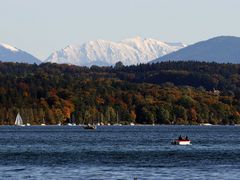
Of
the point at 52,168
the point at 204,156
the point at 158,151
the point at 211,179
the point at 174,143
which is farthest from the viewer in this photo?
the point at 174,143

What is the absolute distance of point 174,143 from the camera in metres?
149

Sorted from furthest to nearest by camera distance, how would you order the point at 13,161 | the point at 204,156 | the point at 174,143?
the point at 174,143, the point at 204,156, the point at 13,161

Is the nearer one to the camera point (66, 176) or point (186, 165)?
point (66, 176)

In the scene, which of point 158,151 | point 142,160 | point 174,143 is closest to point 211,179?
point 142,160

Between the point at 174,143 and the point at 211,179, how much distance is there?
69.0 meters

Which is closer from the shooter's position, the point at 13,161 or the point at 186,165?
the point at 186,165

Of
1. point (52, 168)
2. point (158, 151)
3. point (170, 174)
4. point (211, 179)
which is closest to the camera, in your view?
point (211, 179)

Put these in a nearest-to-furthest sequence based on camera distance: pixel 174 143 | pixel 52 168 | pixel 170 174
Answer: pixel 170 174 → pixel 52 168 → pixel 174 143

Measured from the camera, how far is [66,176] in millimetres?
83062

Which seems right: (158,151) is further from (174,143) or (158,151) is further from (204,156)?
(174,143)

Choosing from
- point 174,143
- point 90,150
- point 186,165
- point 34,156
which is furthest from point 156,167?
point 174,143

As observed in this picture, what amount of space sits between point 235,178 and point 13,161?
104 ft

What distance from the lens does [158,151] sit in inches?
4995

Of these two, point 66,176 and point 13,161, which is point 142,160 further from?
point 66,176
